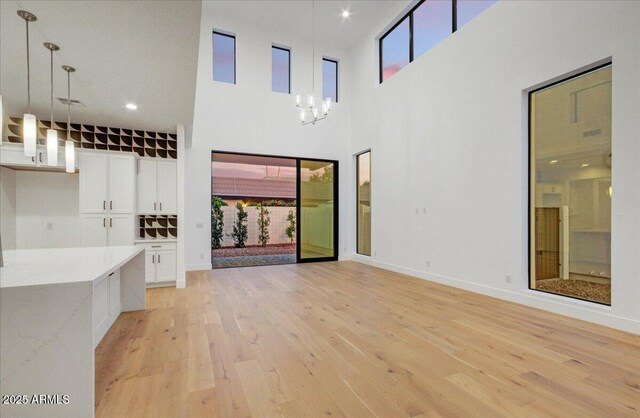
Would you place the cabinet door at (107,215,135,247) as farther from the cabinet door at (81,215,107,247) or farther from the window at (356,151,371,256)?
the window at (356,151,371,256)

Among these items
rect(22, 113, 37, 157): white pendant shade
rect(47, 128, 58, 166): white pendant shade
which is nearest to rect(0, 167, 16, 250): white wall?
rect(47, 128, 58, 166): white pendant shade

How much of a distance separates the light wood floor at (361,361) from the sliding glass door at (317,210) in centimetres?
365

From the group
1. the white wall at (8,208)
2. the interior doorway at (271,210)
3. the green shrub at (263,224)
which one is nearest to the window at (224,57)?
the interior doorway at (271,210)

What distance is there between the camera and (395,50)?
278 inches

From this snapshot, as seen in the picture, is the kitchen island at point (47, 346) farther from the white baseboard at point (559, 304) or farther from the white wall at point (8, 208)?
the white baseboard at point (559, 304)

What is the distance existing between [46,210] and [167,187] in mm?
1785

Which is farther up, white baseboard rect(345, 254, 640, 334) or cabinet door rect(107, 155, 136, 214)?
cabinet door rect(107, 155, 136, 214)

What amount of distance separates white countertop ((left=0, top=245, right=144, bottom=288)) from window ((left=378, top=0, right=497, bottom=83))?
592cm

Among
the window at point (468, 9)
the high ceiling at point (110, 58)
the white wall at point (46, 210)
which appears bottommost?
the white wall at point (46, 210)

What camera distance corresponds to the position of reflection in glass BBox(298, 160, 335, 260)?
7.88 m

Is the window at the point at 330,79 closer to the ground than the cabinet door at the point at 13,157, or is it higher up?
higher up

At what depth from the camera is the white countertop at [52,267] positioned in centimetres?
183

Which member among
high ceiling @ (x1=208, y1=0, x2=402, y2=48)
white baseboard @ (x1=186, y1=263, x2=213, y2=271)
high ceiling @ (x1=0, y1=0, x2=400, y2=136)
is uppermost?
high ceiling @ (x1=208, y1=0, x2=402, y2=48)

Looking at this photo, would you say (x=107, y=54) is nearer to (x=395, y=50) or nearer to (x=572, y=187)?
(x=572, y=187)
